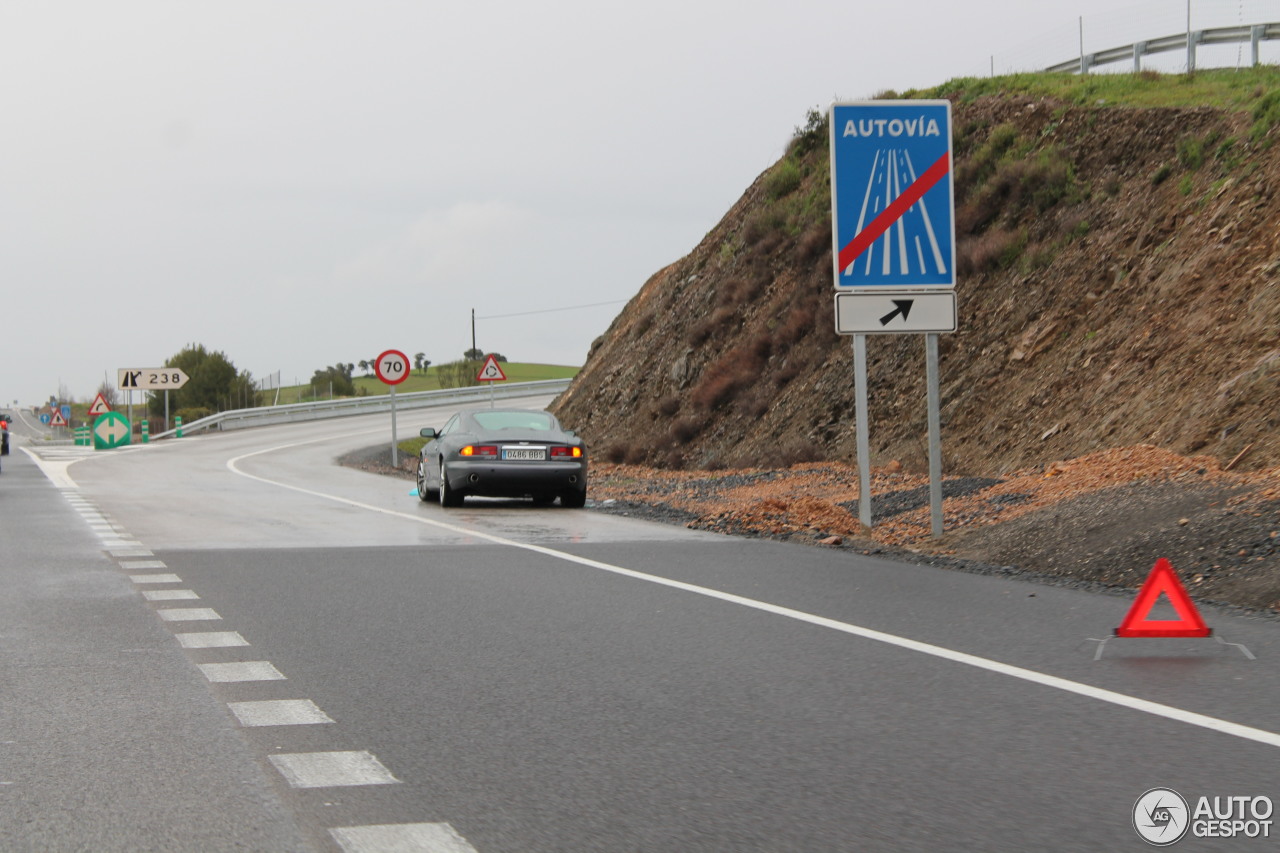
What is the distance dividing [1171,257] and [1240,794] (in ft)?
57.6

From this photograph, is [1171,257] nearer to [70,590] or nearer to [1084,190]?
[1084,190]

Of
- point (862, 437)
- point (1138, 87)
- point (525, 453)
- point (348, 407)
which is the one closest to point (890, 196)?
point (862, 437)

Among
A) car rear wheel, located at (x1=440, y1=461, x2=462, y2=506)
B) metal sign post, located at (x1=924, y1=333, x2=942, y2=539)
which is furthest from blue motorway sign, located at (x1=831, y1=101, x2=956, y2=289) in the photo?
car rear wheel, located at (x1=440, y1=461, x2=462, y2=506)

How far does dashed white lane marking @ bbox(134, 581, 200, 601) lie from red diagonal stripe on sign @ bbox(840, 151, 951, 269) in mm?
7118

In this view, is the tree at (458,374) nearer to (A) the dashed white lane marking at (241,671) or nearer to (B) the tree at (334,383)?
(B) the tree at (334,383)

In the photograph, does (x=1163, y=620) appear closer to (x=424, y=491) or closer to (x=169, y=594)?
(x=169, y=594)

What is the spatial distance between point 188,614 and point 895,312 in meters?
7.68

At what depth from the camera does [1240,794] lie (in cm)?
475

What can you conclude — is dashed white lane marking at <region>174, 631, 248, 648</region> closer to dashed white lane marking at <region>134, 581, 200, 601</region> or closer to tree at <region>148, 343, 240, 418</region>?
dashed white lane marking at <region>134, 581, 200, 601</region>

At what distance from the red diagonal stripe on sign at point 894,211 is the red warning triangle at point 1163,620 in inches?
285

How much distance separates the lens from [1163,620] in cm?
755

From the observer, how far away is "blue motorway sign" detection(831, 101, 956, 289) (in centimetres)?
1436

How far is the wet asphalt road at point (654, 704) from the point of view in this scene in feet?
15.1

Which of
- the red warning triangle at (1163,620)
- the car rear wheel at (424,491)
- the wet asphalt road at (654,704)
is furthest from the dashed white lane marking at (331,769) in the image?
the car rear wheel at (424,491)
